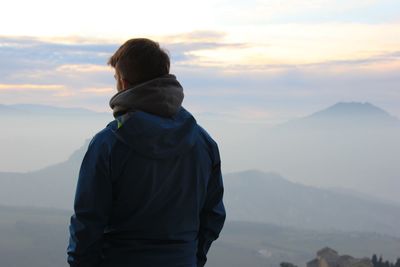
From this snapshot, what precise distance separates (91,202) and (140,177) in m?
0.35

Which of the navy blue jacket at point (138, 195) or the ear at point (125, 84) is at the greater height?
the ear at point (125, 84)

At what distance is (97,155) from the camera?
140 inches

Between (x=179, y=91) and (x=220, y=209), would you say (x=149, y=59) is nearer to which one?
(x=179, y=91)

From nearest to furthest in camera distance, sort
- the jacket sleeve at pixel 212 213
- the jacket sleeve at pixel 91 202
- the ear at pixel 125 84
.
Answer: the jacket sleeve at pixel 91 202, the ear at pixel 125 84, the jacket sleeve at pixel 212 213

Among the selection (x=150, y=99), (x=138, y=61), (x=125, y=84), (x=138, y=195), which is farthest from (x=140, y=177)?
(x=138, y=61)

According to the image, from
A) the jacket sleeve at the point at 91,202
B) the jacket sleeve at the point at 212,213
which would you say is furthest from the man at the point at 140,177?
the jacket sleeve at the point at 212,213

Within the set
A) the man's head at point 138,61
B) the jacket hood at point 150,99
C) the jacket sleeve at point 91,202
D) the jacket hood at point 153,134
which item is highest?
the man's head at point 138,61

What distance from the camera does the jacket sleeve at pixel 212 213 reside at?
436 cm

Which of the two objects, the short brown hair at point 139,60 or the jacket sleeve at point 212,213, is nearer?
the short brown hair at point 139,60

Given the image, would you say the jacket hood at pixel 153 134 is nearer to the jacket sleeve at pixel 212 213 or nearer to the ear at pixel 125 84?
the ear at pixel 125 84

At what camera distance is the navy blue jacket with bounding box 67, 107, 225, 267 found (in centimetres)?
359

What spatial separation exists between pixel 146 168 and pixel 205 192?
0.67m

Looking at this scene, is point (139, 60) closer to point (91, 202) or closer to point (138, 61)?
point (138, 61)

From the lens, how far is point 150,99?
375 centimetres
